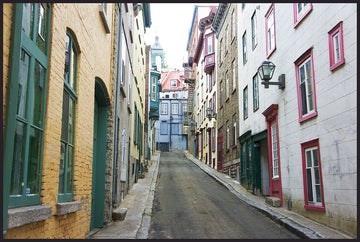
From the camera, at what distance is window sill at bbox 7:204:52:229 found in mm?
3641

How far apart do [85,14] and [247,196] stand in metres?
10.4

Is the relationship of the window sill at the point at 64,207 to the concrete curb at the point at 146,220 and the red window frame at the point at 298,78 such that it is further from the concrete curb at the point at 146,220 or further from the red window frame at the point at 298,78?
the red window frame at the point at 298,78

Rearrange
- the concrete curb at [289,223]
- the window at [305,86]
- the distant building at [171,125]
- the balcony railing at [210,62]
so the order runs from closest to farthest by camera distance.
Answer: the concrete curb at [289,223]
the window at [305,86]
the balcony railing at [210,62]
the distant building at [171,125]

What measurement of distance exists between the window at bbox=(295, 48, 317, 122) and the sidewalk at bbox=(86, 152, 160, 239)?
5.36m

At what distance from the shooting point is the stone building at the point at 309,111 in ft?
26.2

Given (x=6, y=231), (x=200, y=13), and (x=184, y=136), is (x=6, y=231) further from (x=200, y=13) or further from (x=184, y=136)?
(x=184, y=136)

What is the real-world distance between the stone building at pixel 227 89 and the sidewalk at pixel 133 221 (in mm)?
6723

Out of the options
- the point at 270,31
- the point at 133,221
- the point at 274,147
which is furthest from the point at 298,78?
the point at 133,221

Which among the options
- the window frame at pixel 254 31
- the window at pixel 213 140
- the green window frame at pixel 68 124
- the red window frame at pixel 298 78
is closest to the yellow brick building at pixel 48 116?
the green window frame at pixel 68 124

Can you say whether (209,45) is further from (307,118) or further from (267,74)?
(307,118)

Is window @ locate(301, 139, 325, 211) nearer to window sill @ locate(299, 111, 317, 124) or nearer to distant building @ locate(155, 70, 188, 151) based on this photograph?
window sill @ locate(299, 111, 317, 124)

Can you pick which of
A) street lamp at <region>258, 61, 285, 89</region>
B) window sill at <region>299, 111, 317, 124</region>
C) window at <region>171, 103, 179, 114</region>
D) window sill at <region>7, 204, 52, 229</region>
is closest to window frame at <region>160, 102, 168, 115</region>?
window at <region>171, 103, 179, 114</region>

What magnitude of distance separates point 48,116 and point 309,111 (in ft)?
24.5

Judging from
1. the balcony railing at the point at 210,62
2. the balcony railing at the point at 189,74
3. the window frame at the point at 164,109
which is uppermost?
the balcony railing at the point at 189,74
